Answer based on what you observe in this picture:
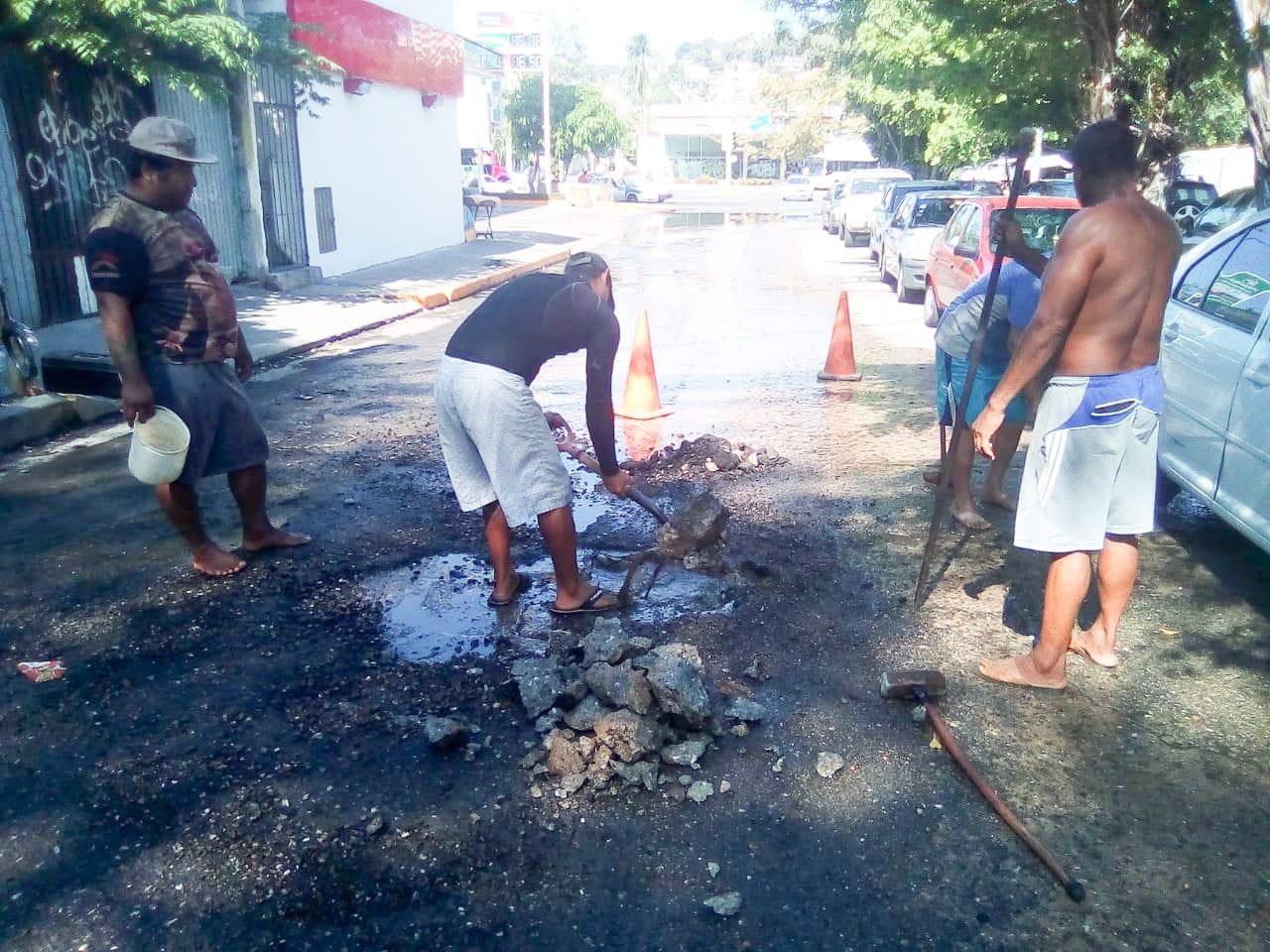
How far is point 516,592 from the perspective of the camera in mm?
4531

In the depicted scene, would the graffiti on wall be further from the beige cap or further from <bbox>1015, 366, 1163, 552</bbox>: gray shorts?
<bbox>1015, 366, 1163, 552</bbox>: gray shorts

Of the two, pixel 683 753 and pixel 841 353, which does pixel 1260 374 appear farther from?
pixel 841 353

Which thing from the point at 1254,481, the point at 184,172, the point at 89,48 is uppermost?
the point at 89,48

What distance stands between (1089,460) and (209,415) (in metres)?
3.61

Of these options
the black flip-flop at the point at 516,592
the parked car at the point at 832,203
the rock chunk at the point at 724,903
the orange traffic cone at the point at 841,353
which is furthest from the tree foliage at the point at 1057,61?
the rock chunk at the point at 724,903

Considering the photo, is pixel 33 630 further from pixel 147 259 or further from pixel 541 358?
pixel 541 358

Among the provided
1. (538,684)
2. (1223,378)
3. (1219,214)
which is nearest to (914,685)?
(538,684)

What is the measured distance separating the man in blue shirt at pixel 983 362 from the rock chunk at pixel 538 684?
8.21ft

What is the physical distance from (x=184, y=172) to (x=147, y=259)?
0.40m

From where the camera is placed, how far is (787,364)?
32.2 feet

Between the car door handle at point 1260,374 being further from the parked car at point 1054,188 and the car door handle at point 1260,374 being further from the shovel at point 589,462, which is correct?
the parked car at point 1054,188

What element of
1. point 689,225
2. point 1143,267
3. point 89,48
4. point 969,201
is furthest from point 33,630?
point 689,225

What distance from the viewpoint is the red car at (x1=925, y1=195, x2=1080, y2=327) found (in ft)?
33.1

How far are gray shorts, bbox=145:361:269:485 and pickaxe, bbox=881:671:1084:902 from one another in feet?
→ 9.93
